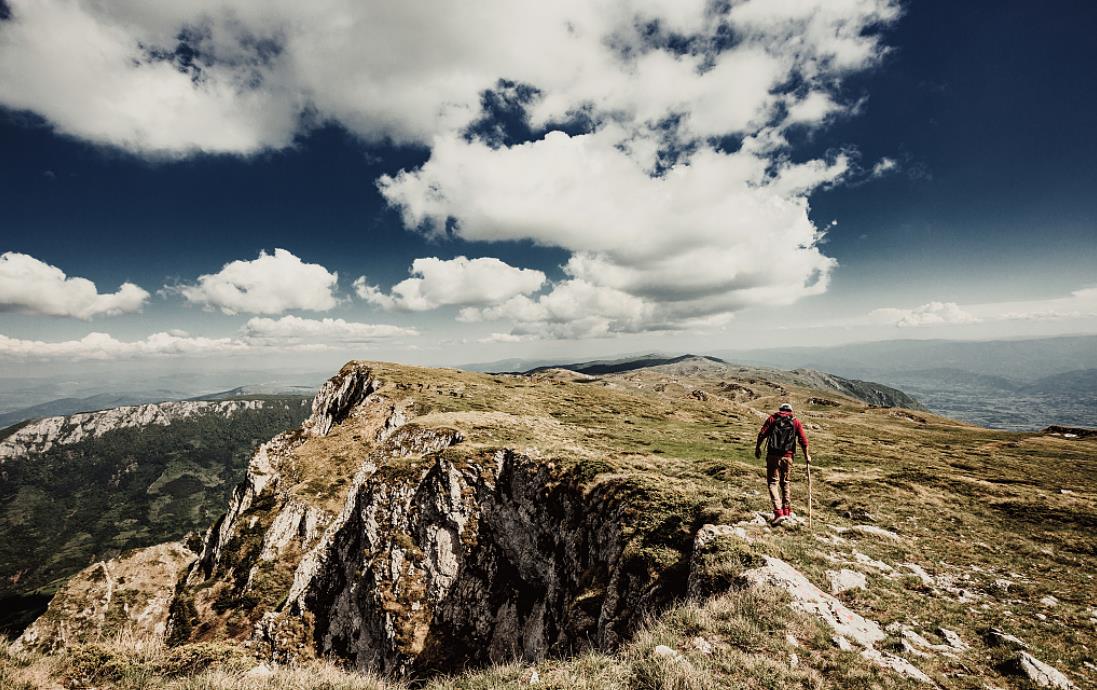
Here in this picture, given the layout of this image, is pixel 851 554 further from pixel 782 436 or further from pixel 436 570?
pixel 436 570

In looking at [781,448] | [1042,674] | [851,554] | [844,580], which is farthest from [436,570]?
[1042,674]

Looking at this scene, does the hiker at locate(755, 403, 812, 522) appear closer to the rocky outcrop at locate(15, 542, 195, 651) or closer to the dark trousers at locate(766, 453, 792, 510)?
the dark trousers at locate(766, 453, 792, 510)

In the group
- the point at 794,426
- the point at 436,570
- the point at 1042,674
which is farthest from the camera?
the point at 436,570

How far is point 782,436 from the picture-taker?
18.7m

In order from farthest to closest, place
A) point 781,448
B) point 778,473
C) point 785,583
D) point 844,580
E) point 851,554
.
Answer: point 778,473
point 781,448
point 851,554
point 844,580
point 785,583

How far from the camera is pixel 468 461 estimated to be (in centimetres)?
3962

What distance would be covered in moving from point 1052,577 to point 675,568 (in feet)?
47.7

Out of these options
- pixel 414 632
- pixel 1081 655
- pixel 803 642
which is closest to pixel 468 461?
pixel 414 632

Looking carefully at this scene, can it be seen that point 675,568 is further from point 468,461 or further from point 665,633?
point 468,461

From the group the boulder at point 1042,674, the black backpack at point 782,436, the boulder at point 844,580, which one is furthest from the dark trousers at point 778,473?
the boulder at point 1042,674

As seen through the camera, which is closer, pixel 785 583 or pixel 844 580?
pixel 785 583

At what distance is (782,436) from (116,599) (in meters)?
92.2

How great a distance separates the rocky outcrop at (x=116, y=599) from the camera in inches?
2253

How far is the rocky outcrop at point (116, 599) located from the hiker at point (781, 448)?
6890 centimetres
